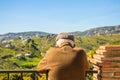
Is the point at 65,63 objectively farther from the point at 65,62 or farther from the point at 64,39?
the point at 64,39

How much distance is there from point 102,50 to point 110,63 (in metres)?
0.27

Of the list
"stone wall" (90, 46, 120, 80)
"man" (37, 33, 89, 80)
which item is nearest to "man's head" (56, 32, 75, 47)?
"man" (37, 33, 89, 80)

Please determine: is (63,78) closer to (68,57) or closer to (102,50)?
(68,57)

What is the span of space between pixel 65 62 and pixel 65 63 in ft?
0.04

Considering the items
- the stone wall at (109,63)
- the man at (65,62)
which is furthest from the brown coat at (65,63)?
the stone wall at (109,63)

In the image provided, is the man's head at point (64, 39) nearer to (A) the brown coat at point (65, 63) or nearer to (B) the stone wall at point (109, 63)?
(A) the brown coat at point (65, 63)

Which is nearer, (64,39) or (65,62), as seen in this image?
(65,62)

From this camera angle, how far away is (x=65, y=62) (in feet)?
11.9

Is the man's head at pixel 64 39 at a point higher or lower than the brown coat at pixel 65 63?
higher

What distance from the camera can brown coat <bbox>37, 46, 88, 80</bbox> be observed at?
364 cm

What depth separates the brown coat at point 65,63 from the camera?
3.64m

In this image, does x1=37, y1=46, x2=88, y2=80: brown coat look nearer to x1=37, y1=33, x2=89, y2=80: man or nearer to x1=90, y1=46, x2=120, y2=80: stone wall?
x1=37, y1=33, x2=89, y2=80: man

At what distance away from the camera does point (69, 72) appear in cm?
364

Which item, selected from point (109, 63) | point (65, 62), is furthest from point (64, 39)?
point (109, 63)
